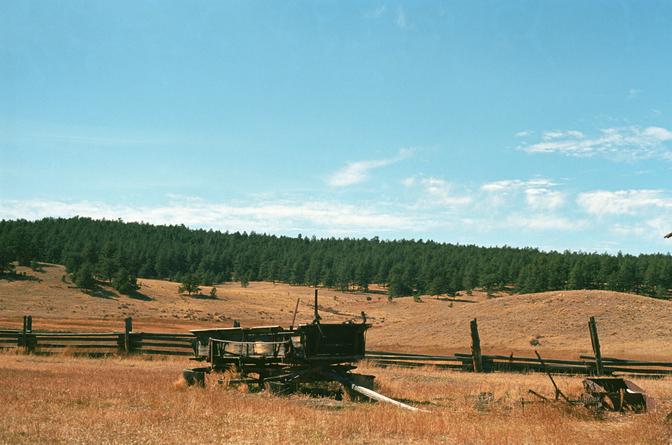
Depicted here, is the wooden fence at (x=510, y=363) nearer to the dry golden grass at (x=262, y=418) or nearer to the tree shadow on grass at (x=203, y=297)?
the dry golden grass at (x=262, y=418)

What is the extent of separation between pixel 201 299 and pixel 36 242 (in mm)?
42138

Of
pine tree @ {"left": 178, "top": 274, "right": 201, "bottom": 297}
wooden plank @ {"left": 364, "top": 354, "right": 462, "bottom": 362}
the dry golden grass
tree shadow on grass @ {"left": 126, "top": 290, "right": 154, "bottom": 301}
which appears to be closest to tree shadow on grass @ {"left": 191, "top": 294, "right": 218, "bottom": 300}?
pine tree @ {"left": 178, "top": 274, "right": 201, "bottom": 297}

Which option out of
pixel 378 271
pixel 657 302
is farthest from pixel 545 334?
pixel 378 271

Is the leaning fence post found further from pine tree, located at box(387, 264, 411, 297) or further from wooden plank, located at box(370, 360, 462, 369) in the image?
pine tree, located at box(387, 264, 411, 297)

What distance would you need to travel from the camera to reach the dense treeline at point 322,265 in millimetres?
108875

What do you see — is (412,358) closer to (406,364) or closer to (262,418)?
(406,364)

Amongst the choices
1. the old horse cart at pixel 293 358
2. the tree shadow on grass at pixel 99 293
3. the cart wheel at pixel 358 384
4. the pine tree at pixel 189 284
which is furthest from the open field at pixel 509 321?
the old horse cart at pixel 293 358

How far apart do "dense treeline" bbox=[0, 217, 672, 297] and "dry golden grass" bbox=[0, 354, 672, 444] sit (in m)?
82.4

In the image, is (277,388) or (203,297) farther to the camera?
(203,297)

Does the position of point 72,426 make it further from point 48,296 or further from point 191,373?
point 48,296

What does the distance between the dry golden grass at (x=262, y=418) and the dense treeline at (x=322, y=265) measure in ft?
270

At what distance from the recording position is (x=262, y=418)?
32.8ft

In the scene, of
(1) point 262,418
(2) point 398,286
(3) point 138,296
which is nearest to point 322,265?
(2) point 398,286

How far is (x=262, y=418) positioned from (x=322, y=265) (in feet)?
513
